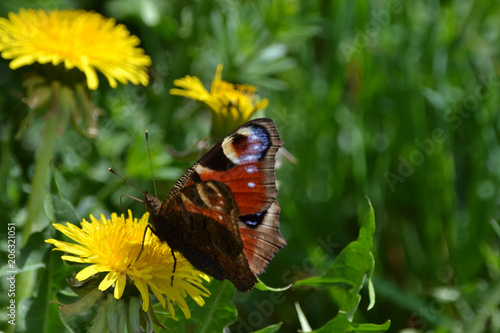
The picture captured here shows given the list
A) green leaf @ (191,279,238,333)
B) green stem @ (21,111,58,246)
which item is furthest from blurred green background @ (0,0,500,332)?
green leaf @ (191,279,238,333)

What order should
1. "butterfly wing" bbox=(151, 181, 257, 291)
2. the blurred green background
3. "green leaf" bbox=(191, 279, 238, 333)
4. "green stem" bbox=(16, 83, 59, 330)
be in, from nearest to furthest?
"butterfly wing" bbox=(151, 181, 257, 291), "green leaf" bbox=(191, 279, 238, 333), "green stem" bbox=(16, 83, 59, 330), the blurred green background

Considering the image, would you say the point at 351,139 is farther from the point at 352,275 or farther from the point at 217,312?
the point at 217,312

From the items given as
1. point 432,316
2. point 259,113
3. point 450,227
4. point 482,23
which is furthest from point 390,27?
point 432,316

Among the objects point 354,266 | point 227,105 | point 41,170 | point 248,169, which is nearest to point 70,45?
point 41,170

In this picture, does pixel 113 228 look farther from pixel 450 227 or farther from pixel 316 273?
pixel 450 227

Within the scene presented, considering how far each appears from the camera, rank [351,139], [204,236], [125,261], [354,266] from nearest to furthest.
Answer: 1. [125,261]
2. [204,236]
3. [354,266]
4. [351,139]

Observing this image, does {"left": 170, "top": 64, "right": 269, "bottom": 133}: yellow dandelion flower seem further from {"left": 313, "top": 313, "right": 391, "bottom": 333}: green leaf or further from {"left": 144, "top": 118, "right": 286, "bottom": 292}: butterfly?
{"left": 313, "top": 313, "right": 391, "bottom": 333}: green leaf
